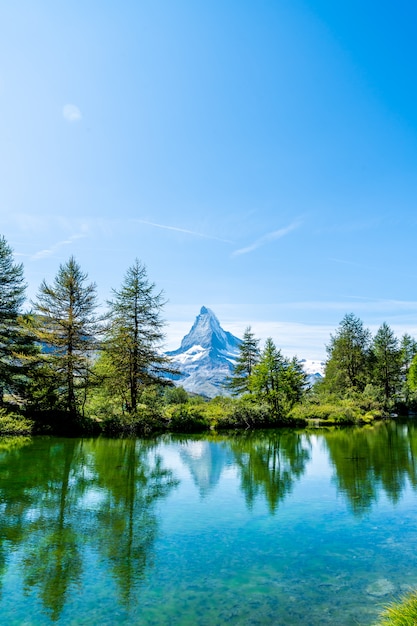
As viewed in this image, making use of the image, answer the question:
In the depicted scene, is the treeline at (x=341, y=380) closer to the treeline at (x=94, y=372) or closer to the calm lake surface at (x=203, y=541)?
the treeline at (x=94, y=372)

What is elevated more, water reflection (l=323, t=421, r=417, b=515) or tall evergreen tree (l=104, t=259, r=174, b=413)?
tall evergreen tree (l=104, t=259, r=174, b=413)

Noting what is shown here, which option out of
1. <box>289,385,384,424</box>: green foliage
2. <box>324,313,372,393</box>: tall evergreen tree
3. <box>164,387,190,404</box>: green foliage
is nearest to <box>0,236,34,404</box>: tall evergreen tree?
<box>164,387,190,404</box>: green foliage

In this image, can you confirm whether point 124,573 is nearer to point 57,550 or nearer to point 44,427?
point 57,550

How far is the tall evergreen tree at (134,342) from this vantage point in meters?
34.9

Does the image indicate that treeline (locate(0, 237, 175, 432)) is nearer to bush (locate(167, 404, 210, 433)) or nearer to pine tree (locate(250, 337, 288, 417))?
bush (locate(167, 404, 210, 433))

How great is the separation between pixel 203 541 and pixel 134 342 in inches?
1062

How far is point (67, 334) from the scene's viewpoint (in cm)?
3269

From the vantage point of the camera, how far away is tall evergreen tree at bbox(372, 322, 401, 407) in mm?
71562

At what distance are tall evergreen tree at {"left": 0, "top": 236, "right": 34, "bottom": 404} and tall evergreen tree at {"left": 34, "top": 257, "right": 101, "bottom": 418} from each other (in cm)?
134

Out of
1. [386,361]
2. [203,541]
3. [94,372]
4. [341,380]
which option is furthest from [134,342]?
[386,361]

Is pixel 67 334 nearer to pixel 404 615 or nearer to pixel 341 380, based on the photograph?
pixel 404 615

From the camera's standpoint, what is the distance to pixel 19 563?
7.97 metres

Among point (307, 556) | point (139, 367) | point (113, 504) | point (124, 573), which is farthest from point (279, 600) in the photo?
point (139, 367)

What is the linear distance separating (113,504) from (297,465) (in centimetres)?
1023
